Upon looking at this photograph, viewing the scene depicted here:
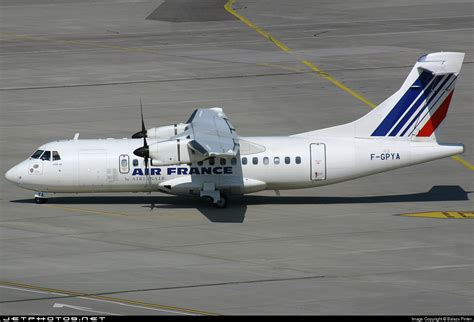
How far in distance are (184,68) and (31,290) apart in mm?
44449

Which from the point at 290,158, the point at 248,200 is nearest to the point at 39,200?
the point at 248,200

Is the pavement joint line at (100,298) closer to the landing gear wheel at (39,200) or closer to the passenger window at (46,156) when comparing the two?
the passenger window at (46,156)

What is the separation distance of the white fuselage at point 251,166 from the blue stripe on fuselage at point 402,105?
519 millimetres

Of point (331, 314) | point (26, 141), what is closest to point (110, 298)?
point (331, 314)

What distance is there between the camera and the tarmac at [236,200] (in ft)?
118

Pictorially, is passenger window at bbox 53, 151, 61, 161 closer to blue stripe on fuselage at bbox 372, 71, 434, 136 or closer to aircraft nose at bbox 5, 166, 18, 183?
aircraft nose at bbox 5, 166, 18, 183

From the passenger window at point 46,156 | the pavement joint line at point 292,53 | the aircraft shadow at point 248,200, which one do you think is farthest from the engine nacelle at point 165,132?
the pavement joint line at point 292,53

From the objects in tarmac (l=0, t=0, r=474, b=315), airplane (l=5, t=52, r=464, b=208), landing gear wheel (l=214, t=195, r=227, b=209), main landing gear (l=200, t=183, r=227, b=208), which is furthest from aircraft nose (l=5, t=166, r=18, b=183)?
landing gear wheel (l=214, t=195, r=227, b=209)

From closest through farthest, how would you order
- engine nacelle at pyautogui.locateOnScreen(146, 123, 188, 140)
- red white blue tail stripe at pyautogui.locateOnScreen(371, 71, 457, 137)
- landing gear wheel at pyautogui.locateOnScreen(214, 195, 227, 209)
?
1. landing gear wheel at pyautogui.locateOnScreen(214, 195, 227, 209)
2. red white blue tail stripe at pyautogui.locateOnScreen(371, 71, 457, 137)
3. engine nacelle at pyautogui.locateOnScreen(146, 123, 188, 140)

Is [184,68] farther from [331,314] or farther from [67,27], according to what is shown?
[331,314]

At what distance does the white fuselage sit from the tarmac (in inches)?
45.1

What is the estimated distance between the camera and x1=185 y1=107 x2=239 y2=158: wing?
1758 inches

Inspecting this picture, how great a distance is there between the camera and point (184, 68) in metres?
79.3

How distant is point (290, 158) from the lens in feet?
157
